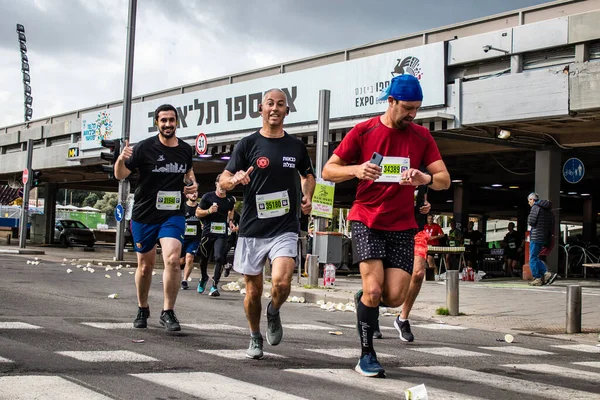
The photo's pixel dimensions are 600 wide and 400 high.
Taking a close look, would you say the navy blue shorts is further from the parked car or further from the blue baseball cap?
the parked car

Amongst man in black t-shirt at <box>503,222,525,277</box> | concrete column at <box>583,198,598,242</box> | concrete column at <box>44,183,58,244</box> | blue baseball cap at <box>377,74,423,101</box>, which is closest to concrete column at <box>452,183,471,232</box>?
man in black t-shirt at <box>503,222,525,277</box>

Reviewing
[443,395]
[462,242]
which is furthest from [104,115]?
[443,395]

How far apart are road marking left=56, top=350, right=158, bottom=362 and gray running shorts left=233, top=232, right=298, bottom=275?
3.41 ft

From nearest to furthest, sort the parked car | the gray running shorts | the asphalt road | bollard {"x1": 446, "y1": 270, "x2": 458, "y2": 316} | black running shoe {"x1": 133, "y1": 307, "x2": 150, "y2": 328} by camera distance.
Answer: the asphalt road
the gray running shorts
black running shoe {"x1": 133, "y1": 307, "x2": 150, "y2": 328}
bollard {"x1": 446, "y1": 270, "x2": 458, "y2": 316}
the parked car

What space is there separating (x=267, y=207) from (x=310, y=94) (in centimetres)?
1681

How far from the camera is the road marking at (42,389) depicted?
179 inches

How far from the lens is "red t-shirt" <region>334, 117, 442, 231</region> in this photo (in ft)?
19.8

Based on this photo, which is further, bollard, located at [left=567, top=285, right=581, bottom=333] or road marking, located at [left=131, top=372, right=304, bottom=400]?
bollard, located at [left=567, top=285, right=581, bottom=333]

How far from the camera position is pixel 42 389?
472 cm

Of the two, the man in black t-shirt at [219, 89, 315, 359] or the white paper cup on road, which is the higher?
the man in black t-shirt at [219, 89, 315, 359]

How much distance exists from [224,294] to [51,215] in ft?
130

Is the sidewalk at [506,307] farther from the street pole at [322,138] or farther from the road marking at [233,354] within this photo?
the road marking at [233,354]

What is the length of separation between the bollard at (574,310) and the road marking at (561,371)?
3507 millimetres

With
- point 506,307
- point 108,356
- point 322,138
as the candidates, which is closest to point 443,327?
point 506,307
